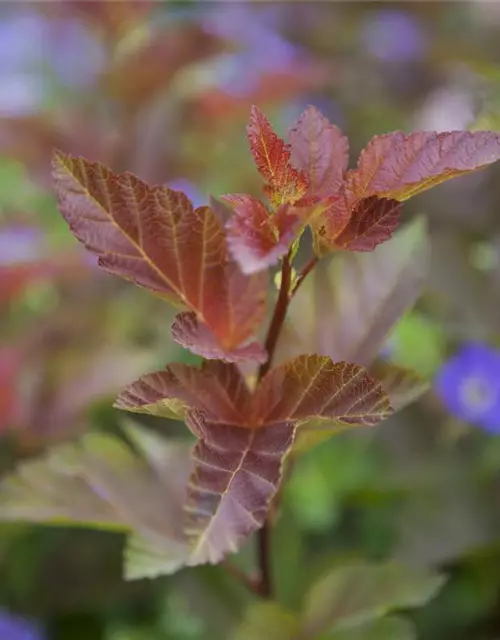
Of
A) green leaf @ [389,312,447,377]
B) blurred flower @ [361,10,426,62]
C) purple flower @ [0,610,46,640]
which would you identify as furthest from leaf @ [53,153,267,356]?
blurred flower @ [361,10,426,62]

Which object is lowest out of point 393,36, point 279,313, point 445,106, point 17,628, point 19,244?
point 17,628

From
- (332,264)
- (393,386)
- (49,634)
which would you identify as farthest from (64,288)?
(393,386)

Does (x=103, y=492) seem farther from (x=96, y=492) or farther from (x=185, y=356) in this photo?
(x=185, y=356)

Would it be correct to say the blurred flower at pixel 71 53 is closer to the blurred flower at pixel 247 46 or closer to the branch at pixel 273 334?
the blurred flower at pixel 247 46

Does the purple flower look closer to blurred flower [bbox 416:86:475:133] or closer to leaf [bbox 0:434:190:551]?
leaf [bbox 0:434:190:551]

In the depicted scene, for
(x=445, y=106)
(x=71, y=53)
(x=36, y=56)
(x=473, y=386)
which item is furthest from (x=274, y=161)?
(x=36, y=56)

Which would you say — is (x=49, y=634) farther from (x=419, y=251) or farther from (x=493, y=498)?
(x=419, y=251)
